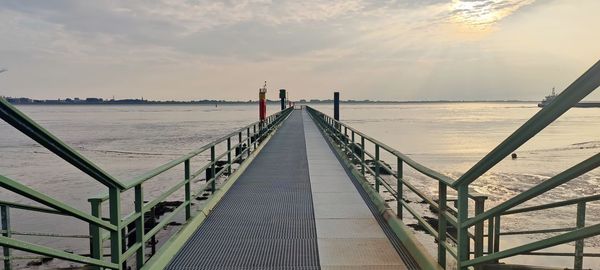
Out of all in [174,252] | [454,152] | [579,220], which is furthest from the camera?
[454,152]

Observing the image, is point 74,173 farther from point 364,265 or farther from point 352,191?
point 364,265

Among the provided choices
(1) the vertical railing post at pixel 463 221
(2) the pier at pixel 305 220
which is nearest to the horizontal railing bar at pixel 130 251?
(2) the pier at pixel 305 220

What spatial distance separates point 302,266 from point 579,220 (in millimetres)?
2663

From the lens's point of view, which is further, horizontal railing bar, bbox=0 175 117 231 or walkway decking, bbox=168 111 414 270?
walkway decking, bbox=168 111 414 270

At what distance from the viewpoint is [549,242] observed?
2416 mm

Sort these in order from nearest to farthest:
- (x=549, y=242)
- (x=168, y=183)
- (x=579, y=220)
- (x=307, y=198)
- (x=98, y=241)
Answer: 1. (x=549, y=242)
2. (x=98, y=241)
3. (x=579, y=220)
4. (x=307, y=198)
5. (x=168, y=183)

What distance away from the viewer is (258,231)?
564cm

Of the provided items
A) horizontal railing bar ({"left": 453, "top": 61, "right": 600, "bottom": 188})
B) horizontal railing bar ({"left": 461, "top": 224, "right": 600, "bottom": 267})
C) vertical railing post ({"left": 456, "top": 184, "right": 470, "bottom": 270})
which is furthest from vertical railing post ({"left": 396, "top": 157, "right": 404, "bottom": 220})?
horizontal railing bar ({"left": 453, "top": 61, "right": 600, "bottom": 188})

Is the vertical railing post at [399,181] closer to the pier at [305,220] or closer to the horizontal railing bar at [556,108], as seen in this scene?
the pier at [305,220]

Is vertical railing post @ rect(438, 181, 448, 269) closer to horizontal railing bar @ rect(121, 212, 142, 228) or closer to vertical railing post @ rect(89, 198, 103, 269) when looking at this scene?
horizontal railing bar @ rect(121, 212, 142, 228)

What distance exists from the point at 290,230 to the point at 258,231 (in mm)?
407

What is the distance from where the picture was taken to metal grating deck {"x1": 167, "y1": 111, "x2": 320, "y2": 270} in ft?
15.1

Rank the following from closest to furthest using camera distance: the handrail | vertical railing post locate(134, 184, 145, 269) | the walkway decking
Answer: the handrail, vertical railing post locate(134, 184, 145, 269), the walkway decking

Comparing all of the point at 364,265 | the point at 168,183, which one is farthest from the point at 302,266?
the point at 168,183
